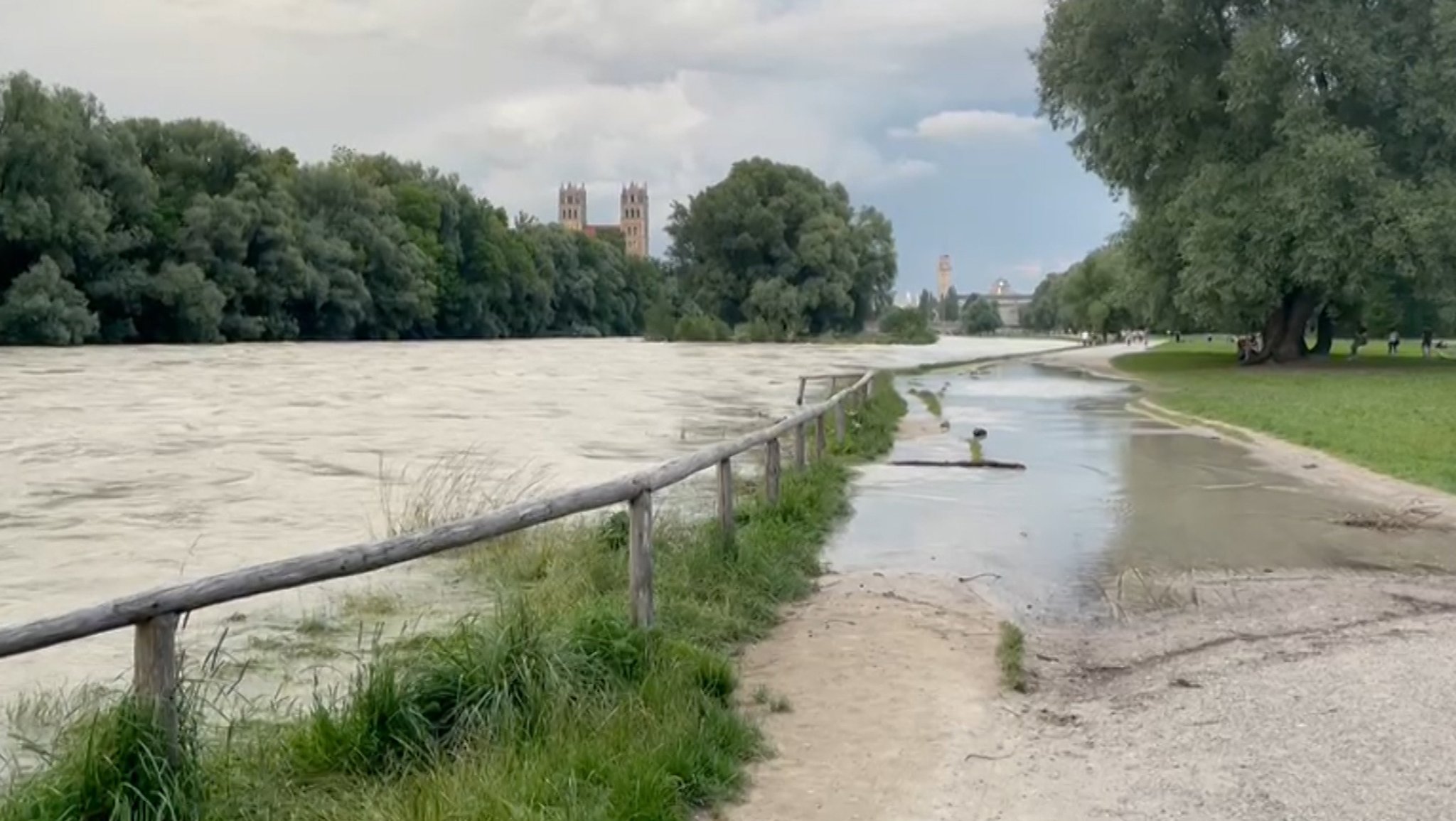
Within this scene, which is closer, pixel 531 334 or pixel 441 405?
pixel 441 405

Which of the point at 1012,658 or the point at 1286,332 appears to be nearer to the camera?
the point at 1012,658

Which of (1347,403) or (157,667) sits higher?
(157,667)

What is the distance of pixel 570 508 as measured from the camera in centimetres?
604

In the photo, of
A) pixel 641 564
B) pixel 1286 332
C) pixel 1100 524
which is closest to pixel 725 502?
pixel 641 564

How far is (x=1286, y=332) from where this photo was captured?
39188mm

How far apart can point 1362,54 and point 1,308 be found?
47942 millimetres

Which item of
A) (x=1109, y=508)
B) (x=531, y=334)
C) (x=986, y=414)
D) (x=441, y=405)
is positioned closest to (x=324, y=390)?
(x=441, y=405)

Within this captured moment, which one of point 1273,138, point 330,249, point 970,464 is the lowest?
point 970,464

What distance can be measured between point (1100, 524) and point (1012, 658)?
207 inches

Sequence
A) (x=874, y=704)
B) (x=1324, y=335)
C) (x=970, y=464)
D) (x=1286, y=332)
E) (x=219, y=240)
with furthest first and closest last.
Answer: (x=219, y=240) < (x=1324, y=335) < (x=1286, y=332) < (x=970, y=464) < (x=874, y=704)

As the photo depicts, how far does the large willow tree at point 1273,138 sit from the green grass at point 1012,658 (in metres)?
27.6

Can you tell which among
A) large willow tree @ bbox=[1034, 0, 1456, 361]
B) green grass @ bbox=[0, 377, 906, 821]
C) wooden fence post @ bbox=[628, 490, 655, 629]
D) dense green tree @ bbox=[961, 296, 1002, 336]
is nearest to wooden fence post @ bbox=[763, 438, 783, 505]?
green grass @ bbox=[0, 377, 906, 821]

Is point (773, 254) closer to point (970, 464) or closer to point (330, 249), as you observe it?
point (330, 249)

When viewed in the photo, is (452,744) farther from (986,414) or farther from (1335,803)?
(986,414)
